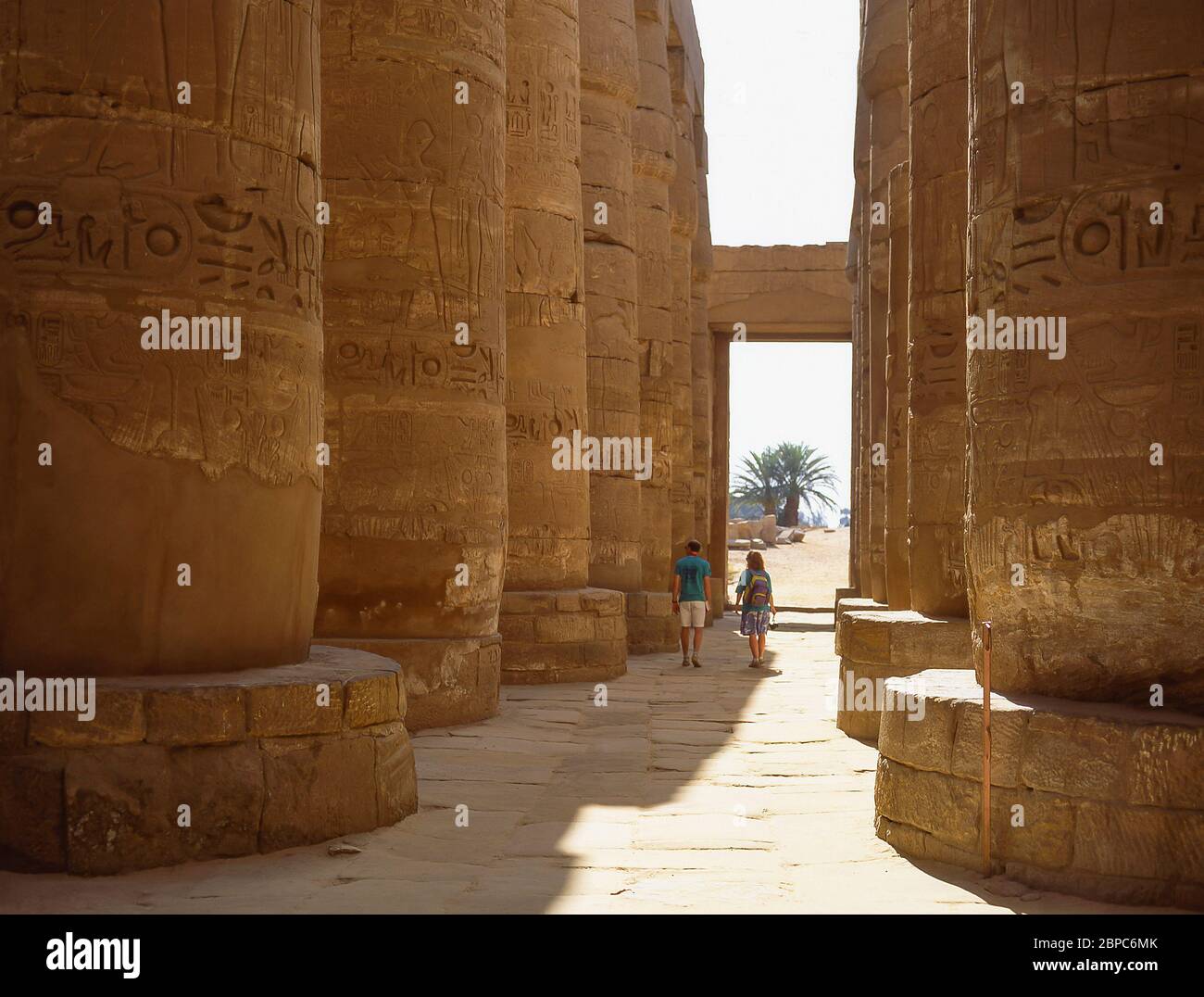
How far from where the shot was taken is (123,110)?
5.18 meters

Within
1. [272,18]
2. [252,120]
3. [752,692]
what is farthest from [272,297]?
[752,692]

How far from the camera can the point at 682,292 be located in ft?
64.3

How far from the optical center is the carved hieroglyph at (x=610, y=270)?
1416 cm

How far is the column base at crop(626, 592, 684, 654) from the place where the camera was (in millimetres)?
15578

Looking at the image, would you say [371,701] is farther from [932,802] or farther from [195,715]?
[932,802]

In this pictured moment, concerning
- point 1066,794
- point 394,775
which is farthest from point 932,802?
point 394,775

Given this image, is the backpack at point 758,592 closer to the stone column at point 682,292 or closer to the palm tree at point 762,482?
the stone column at point 682,292

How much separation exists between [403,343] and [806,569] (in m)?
33.8

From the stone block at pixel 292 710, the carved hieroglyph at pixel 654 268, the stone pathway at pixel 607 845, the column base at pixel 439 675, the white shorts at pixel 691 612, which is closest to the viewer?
the stone pathway at pixel 607 845

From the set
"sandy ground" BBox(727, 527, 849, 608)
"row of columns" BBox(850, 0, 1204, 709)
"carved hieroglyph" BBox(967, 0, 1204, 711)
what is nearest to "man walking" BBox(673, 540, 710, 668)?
"row of columns" BBox(850, 0, 1204, 709)

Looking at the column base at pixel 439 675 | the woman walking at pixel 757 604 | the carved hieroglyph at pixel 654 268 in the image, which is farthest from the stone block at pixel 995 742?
the carved hieroglyph at pixel 654 268

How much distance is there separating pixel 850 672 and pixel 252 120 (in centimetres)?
518

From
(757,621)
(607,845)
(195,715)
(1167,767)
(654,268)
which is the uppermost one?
(654,268)

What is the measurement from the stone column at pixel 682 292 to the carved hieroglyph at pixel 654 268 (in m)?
1.52
